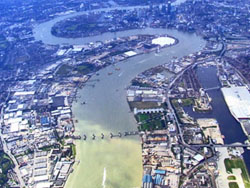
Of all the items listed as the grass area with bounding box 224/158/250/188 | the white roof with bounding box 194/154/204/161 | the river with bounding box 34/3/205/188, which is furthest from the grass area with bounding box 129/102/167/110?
the grass area with bounding box 224/158/250/188

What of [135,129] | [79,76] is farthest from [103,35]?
[135,129]

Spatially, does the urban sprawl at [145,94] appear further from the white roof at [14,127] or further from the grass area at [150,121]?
the grass area at [150,121]

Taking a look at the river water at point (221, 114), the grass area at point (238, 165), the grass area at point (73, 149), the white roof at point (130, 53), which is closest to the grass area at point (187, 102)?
the river water at point (221, 114)

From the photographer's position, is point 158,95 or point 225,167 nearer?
point 225,167

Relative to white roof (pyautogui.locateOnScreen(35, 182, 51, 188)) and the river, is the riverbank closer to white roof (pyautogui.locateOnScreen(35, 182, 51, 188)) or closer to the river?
the river

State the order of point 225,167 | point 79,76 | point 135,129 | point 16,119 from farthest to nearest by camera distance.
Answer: point 79,76 → point 16,119 → point 135,129 → point 225,167

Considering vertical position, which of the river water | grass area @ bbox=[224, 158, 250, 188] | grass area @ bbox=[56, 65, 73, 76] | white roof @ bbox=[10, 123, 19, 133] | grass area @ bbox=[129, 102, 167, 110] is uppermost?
grass area @ bbox=[56, 65, 73, 76]

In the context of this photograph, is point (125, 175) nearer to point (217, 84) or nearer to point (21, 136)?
point (21, 136)
